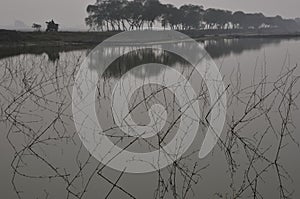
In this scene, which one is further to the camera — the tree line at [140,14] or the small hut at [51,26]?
the tree line at [140,14]

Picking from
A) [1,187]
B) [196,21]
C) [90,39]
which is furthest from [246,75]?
[196,21]

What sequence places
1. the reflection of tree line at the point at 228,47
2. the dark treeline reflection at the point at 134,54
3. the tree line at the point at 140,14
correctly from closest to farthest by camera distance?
the dark treeline reflection at the point at 134,54 → the reflection of tree line at the point at 228,47 → the tree line at the point at 140,14

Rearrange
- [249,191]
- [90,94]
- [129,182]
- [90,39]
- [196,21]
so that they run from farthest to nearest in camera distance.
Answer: [196,21] < [90,39] < [90,94] < [129,182] < [249,191]

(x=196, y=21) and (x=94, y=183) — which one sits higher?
(x=196, y=21)

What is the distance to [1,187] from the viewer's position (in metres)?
4.21

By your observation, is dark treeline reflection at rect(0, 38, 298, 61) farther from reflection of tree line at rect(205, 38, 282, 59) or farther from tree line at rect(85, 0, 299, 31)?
tree line at rect(85, 0, 299, 31)

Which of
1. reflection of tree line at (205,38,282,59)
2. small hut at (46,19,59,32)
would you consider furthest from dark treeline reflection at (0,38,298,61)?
small hut at (46,19,59,32)

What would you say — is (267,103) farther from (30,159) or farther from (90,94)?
(30,159)

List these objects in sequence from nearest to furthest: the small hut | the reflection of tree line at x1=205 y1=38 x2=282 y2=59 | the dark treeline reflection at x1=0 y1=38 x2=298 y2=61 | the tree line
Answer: the dark treeline reflection at x1=0 y1=38 x2=298 y2=61 → the reflection of tree line at x1=205 y1=38 x2=282 y2=59 → the small hut → the tree line

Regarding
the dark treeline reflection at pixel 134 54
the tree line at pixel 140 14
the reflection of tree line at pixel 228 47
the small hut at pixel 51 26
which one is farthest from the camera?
the tree line at pixel 140 14

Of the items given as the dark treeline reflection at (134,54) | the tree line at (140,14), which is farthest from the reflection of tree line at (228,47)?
the tree line at (140,14)

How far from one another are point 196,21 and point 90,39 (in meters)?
29.7

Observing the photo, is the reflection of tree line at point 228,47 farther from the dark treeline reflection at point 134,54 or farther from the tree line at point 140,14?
the tree line at point 140,14

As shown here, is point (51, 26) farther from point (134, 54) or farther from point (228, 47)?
point (134, 54)
